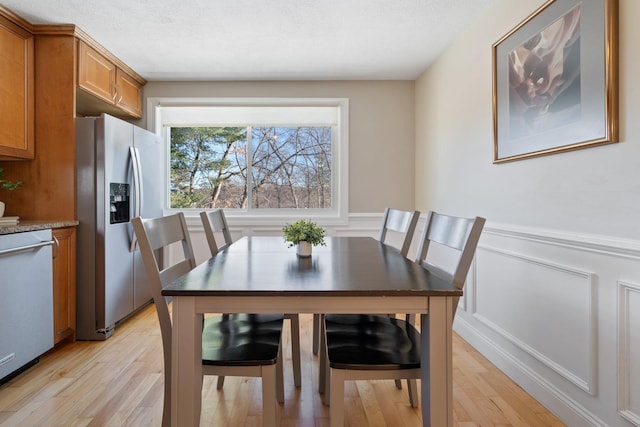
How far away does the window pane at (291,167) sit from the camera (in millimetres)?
4301

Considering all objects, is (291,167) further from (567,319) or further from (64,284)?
(567,319)

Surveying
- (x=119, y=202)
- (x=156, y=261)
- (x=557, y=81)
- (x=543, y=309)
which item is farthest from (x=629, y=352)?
(x=119, y=202)

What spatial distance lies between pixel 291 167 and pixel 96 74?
6.55 ft

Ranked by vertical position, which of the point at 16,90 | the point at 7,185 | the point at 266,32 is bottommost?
the point at 7,185

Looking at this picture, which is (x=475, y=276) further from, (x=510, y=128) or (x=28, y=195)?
(x=28, y=195)

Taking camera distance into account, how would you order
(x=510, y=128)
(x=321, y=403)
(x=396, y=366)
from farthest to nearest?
1. (x=510, y=128)
2. (x=321, y=403)
3. (x=396, y=366)

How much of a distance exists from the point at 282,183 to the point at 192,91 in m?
1.36

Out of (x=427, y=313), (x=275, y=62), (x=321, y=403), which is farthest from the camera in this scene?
(x=275, y=62)

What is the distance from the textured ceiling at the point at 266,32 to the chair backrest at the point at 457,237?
164 centimetres

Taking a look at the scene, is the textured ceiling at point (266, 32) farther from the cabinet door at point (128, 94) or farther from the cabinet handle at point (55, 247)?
the cabinet handle at point (55, 247)

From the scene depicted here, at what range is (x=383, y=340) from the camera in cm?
155

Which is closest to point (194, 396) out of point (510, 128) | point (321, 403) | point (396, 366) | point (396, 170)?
point (396, 366)

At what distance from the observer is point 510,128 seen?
234cm

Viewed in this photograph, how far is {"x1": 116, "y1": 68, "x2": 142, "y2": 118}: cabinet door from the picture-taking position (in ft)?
11.8
